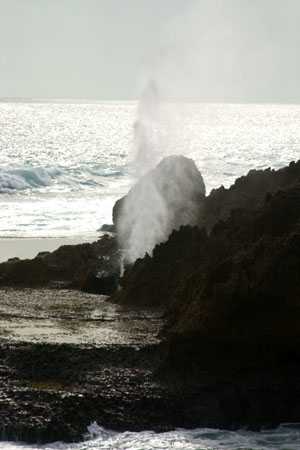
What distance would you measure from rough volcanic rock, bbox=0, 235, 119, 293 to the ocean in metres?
11.4

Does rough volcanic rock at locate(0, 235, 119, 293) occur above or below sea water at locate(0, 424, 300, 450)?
above

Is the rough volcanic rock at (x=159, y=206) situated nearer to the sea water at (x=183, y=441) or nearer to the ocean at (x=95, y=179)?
the ocean at (x=95, y=179)

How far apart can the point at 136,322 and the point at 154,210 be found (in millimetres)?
14763

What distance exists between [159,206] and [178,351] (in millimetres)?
18138

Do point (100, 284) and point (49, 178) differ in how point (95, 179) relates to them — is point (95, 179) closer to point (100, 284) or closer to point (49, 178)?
point (49, 178)

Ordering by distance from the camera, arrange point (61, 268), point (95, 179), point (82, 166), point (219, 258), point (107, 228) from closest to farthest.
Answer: point (219, 258) → point (61, 268) → point (107, 228) → point (95, 179) → point (82, 166)

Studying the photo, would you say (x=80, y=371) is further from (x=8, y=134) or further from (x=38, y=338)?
(x=8, y=134)

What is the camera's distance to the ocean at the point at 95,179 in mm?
21000

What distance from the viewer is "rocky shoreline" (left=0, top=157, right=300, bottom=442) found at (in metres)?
21.5

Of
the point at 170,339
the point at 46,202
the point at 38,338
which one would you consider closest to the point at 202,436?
the point at 170,339

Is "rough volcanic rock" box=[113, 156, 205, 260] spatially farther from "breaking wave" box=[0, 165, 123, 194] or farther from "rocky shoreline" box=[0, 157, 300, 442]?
"breaking wave" box=[0, 165, 123, 194]

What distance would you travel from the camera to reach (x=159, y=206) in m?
41.3

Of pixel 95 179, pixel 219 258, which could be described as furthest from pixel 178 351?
pixel 95 179

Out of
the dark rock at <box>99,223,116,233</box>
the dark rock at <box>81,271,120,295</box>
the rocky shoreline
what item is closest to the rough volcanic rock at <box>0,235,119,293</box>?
the dark rock at <box>81,271,120,295</box>
